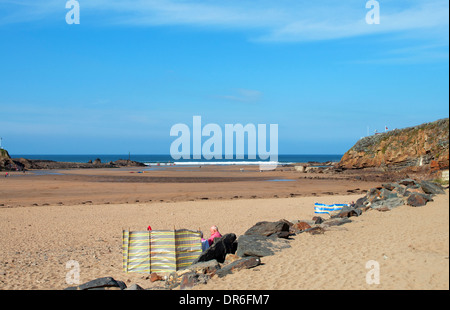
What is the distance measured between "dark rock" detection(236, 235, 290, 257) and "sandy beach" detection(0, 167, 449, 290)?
24 cm

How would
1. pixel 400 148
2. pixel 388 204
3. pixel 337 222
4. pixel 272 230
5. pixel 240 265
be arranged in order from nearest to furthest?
1. pixel 240 265
2. pixel 272 230
3. pixel 337 222
4. pixel 388 204
5. pixel 400 148

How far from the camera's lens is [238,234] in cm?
1407

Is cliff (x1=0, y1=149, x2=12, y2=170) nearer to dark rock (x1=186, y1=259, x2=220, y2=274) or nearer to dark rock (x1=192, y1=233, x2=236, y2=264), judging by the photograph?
dark rock (x1=192, y1=233, x2=236, y2=264)

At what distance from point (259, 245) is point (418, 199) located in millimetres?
5728

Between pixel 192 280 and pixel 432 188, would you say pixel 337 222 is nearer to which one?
pixel 432 188

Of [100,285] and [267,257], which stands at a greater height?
[267,257]

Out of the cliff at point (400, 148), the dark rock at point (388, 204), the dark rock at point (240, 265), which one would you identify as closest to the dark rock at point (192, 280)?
the dark rock at point (240, 265)

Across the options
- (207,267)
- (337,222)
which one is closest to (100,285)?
(207,267)

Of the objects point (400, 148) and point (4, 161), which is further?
point (4, 161)

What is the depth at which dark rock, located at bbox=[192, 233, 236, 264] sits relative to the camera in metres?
9.82

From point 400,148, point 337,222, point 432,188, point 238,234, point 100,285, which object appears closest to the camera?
point 100,285

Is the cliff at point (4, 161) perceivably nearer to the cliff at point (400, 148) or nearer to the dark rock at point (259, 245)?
the cliff at point (400, 148)

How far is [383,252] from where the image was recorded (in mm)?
8852
